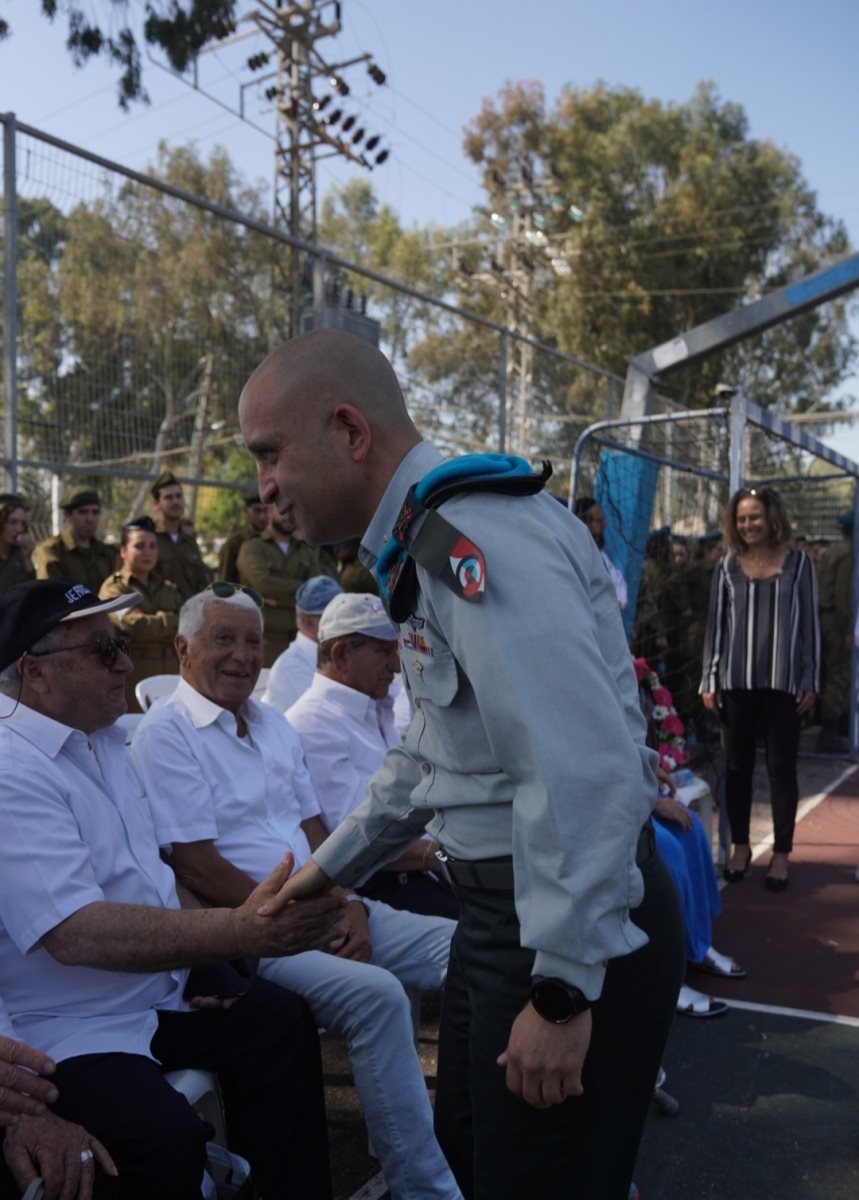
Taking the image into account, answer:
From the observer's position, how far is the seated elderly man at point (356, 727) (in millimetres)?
3588

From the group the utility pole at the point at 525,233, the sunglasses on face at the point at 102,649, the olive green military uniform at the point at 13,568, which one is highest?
the utility pole at the point at 525,233

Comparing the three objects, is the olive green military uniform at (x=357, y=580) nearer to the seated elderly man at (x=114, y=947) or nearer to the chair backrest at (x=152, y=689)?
the chair backrest at (x=152, y=689)

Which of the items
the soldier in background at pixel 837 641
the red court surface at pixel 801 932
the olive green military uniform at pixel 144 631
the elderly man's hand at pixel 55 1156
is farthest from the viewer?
the soldier in background at pixel 837 641

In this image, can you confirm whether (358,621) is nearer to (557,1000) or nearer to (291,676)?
(291,676)

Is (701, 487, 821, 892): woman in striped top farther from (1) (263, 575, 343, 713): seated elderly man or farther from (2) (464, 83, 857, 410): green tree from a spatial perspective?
(2) (464, 83, 857, 410): green tree

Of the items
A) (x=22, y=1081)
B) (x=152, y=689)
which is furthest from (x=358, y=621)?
(x=22, y=1081)

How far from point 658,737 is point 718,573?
1.27m

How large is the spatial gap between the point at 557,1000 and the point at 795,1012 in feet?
10.2

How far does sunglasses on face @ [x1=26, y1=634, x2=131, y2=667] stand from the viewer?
2.44m

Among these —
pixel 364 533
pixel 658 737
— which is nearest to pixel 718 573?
pixel 658 737

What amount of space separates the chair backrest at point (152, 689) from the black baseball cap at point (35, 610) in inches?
74.9

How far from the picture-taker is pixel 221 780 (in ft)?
9.91

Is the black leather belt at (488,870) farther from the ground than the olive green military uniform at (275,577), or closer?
closer

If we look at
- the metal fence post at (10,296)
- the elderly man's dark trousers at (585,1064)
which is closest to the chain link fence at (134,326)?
the metal fence post at (10,296)
